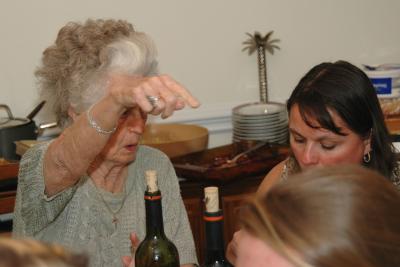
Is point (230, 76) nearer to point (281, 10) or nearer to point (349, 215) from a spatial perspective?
point (281, 10)

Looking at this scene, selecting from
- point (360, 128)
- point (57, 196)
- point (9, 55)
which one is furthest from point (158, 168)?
point (9, 55)

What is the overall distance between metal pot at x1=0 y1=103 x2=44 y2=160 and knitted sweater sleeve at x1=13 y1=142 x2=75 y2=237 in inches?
29.0

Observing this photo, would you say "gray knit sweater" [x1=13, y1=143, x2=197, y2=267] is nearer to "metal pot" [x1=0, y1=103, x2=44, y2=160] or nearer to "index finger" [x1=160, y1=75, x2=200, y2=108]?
"index finger" [x1=160, y1=75, x2=200, y2=108]

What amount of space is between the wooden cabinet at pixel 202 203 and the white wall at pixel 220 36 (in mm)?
634

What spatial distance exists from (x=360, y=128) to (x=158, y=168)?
594mm

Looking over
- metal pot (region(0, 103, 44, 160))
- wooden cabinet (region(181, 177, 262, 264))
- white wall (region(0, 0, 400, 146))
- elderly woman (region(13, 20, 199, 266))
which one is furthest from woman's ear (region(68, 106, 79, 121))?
white wall (region(0, 0, 400, 146))

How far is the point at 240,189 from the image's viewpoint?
267cm

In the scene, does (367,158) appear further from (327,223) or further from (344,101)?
(327,223)

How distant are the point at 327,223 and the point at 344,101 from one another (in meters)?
1.03

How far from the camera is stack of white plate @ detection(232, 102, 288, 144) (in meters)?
3.02

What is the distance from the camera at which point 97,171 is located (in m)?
2.00

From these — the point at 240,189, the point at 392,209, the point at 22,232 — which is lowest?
the point at 240,189

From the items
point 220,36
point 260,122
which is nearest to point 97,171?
point 260,122

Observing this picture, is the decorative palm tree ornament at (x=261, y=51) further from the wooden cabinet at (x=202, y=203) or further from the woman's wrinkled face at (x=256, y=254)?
the woman's wrinkled face at (x=256, y=254)
